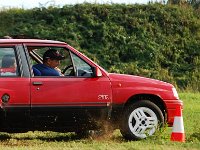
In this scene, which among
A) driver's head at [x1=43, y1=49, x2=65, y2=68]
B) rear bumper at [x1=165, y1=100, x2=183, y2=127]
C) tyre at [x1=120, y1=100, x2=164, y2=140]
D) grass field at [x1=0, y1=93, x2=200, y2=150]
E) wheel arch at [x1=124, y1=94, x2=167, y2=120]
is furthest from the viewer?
driver's head at [x1=43, y1=49, x2=65, y2=68]

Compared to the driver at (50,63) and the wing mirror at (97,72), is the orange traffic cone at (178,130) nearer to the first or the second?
the wing mirror at (97,72)

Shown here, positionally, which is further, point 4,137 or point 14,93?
point 4,137

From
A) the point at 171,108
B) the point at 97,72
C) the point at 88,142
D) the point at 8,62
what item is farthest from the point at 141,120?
the point at 8,62

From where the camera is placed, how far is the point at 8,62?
9.91 metres

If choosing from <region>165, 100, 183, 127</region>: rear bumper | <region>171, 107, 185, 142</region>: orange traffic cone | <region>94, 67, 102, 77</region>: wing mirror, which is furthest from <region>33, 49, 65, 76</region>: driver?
<region>171, 107, 185, 142</region>: orange traffic cone

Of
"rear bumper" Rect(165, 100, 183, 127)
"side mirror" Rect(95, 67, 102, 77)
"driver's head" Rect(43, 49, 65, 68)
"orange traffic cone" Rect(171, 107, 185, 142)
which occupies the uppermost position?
"driver's head" Rect(43, 49, 65, 68)

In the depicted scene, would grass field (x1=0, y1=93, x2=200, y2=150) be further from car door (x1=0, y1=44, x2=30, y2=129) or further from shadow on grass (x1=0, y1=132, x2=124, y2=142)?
car door (x1=0, y1=44, x2=30, y2=129)

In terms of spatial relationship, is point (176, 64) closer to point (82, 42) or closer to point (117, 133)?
point (82, 42)

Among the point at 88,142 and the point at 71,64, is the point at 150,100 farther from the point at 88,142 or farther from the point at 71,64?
the point at 71,64

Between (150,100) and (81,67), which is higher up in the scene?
(81,67)

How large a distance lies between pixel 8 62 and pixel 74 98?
1176mm

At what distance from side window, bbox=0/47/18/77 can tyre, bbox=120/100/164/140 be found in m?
1.92

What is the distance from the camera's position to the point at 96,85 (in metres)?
9.99

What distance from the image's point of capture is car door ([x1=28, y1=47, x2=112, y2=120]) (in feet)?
31.9
